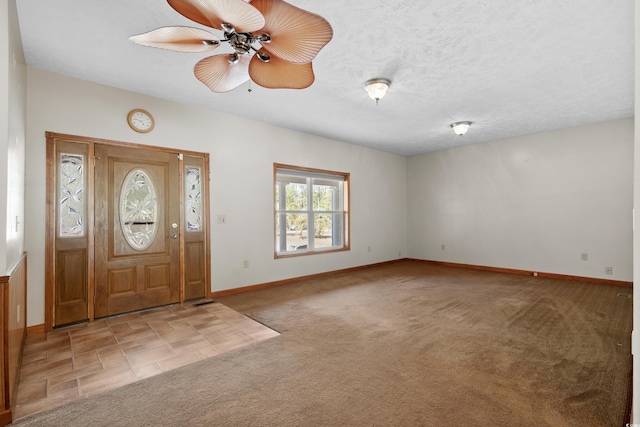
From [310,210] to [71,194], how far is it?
11.9ft

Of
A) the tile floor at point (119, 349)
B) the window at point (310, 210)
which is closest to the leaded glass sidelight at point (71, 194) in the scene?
the tile floor at point (119, 349)

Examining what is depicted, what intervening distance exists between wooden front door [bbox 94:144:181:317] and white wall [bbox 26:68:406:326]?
313 millimetres

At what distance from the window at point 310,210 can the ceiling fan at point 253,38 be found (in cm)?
295

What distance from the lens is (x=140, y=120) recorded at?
372 centimetres

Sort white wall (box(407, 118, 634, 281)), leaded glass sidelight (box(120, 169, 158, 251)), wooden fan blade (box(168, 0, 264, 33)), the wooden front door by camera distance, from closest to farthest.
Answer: wooden fan blade (box(168, 0, 264, 33)) < the wooden front door < leaded glass sidelight (box(120, 169, 158, 251)) < white wall (box(407, 118, 634, 281))

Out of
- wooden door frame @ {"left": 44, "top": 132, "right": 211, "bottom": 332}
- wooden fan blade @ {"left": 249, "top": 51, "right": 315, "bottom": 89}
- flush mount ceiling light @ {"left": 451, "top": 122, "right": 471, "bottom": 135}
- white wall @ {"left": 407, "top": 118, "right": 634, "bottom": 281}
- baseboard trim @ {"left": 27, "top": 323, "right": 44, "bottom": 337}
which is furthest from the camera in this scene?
white wall @ {"left": 407, "top": 118, "right": 634, "bottom": 281}


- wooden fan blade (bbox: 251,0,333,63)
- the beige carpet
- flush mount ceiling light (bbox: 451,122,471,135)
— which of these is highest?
flush mount ceiling light (bbox: 451,122,471,135)

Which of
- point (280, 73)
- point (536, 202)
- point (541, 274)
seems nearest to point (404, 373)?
point (280, 73)

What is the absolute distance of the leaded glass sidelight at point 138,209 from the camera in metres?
3.62

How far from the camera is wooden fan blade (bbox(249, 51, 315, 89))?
2.02 meters

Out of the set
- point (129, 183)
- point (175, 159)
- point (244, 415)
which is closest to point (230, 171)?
point (175, 159)

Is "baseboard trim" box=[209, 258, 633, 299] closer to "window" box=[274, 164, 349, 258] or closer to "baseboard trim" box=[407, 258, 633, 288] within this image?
"baseboard trim" box=[407, 258, 633, 288]

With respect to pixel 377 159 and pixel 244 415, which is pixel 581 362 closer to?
pixel 244 415

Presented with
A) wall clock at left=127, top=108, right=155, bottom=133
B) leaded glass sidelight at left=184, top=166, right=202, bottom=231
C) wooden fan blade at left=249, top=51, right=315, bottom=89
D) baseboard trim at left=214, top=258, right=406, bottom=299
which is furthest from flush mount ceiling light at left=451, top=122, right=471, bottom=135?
wall clock at left=127, top=108, right=155, bottom=133
